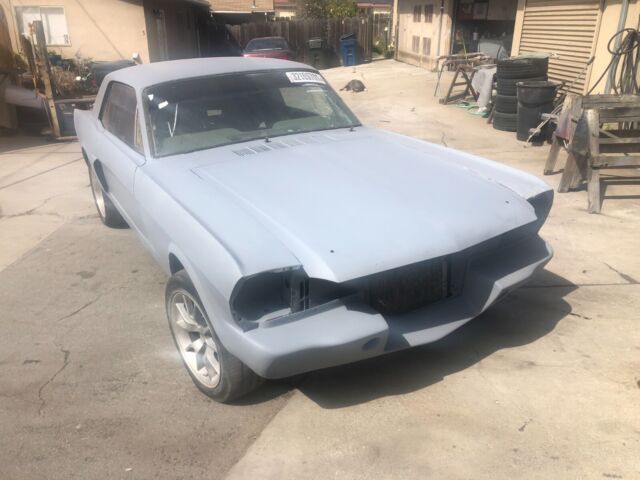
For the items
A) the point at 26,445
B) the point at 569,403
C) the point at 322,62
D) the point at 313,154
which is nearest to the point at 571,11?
the point at 313,154

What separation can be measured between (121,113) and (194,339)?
210cm

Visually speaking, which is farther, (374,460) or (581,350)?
(581,350)

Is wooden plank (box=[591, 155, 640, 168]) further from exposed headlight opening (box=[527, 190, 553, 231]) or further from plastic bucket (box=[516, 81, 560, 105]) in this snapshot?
plastic bucket (box=[516, 81, 560, 105])

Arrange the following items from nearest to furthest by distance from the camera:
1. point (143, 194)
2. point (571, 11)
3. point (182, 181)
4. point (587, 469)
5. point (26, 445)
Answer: point (587, 469), point (26, 445), point (182, 181), point (143, 194), point (571, 11)

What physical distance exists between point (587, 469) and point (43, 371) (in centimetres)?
293

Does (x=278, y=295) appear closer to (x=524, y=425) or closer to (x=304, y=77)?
(x=524, y=425)

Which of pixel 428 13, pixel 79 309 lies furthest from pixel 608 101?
pixel 428 13

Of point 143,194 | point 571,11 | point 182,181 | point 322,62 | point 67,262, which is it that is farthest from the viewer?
point 322,62

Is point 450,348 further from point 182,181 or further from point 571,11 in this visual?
point 571,11

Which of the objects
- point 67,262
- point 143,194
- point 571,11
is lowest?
point 67,262

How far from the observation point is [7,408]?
2902mm

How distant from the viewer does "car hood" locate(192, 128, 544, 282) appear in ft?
8.18

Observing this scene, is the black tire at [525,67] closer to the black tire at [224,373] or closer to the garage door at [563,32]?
the garage door at [563,32]

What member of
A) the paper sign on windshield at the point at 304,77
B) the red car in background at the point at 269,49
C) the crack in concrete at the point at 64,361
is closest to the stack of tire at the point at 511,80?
the paper sign on windshield at the point at 304,77
